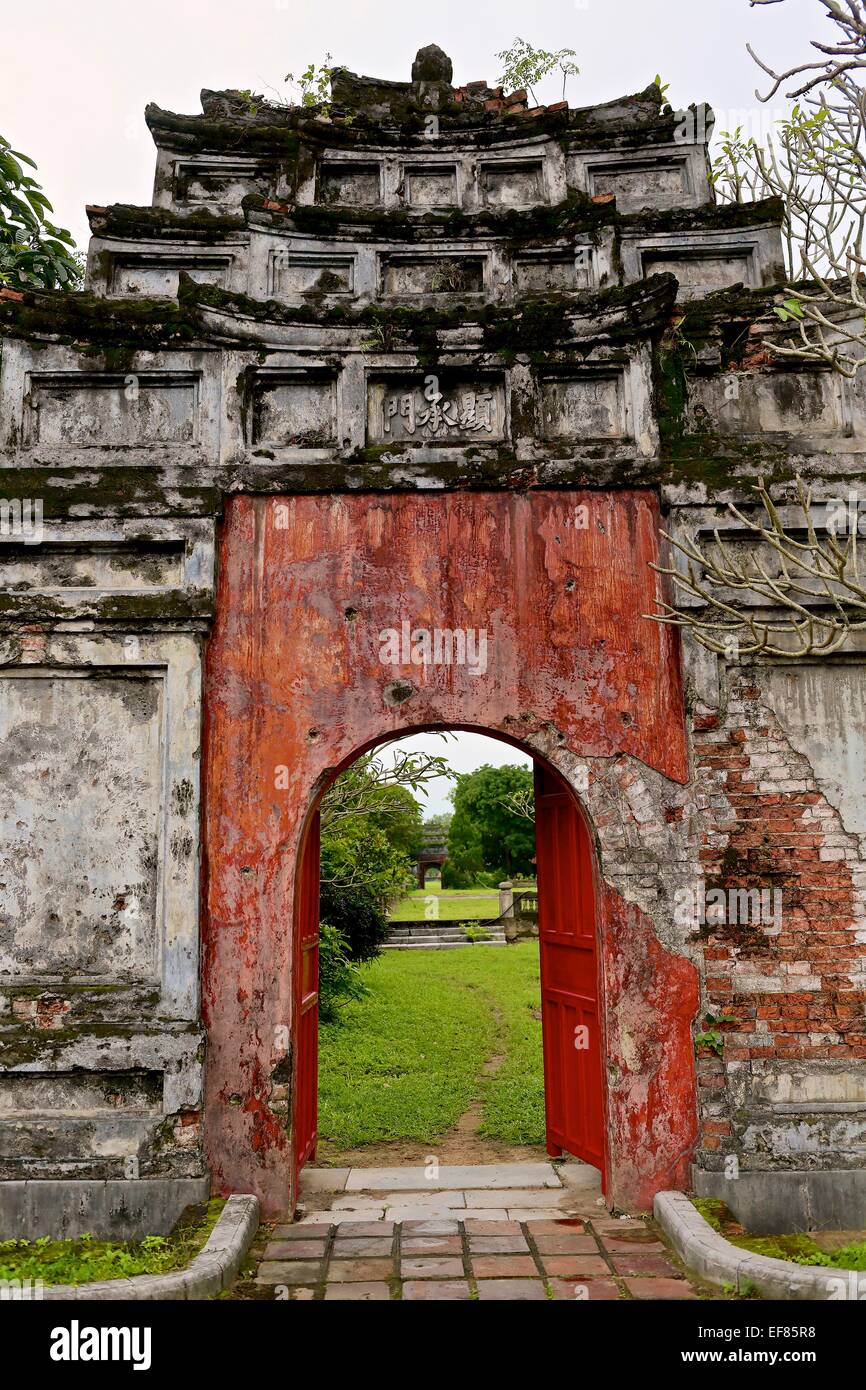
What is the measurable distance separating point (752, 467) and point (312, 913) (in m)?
3.84

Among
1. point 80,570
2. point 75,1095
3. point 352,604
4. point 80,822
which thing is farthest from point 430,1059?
point 80,570

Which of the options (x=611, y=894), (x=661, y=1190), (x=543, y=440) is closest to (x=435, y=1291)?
(x=661, y=1190)

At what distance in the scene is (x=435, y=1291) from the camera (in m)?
4.28

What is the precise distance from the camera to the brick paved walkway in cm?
428

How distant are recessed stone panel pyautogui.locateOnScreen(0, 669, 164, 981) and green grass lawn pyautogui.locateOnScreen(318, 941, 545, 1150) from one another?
2801 mm

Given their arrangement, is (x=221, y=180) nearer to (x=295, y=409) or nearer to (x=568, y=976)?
(x=295, y=409)

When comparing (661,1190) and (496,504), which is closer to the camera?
(661,1190)

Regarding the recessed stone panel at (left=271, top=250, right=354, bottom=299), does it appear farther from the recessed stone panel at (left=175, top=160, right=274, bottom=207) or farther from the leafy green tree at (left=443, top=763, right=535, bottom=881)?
the leafy green tree at (left=443, top=763, right=535, bottom=881)

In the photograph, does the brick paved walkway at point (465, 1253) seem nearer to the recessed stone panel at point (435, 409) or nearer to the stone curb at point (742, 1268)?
the stone curb at point (742, 1268)

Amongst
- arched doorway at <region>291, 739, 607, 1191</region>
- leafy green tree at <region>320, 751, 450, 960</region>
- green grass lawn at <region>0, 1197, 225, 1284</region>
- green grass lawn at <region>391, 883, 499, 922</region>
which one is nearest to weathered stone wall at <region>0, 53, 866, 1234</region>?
green grass lawn at <region>0, 1197, 225, 1284</region>

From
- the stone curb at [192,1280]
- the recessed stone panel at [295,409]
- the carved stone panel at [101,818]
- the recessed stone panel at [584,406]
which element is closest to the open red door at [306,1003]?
the carved stone panel at [101,818]

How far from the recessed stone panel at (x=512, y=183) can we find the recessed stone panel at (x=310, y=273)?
4.22 feet

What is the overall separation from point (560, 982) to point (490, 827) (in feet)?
88.0

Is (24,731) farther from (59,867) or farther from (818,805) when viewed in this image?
(818,805)
